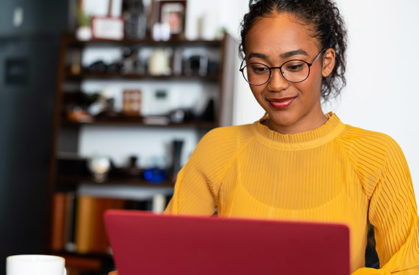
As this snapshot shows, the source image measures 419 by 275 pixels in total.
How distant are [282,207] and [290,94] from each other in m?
0.25

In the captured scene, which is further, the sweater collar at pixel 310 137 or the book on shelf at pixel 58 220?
the book on shelf at pixel 58 220

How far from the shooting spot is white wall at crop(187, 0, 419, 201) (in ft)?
10.2

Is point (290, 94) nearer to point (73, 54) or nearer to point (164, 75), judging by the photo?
point (164, 75)

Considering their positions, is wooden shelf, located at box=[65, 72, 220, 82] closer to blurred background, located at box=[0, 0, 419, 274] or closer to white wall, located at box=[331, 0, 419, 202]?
blurred background, located at box=[0, 0, 419, 274]

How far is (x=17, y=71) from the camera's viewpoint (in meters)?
3.21

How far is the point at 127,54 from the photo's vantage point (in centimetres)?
350

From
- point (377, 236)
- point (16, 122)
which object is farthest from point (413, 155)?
point (16, 122)

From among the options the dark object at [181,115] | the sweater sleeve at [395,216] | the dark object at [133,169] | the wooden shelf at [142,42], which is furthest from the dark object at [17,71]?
the sweater sleeve at [395,216]

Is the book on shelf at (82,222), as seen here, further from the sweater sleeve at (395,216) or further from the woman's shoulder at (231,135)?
the sweater sleeve at (395,216)

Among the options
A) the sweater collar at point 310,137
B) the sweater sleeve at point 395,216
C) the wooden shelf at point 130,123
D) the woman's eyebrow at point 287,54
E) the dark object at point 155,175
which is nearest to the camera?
the sweater sleeve at point 395,216

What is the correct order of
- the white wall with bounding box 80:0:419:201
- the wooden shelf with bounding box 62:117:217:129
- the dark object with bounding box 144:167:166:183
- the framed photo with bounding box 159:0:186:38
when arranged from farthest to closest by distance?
the framed photo with bounding box 159:0:186:38 < the dark object with bounding box 144:167:166:183 < the wooden shelf with bounding box 62:117:217:129 < the white wall with bounding box 80:0:419:201

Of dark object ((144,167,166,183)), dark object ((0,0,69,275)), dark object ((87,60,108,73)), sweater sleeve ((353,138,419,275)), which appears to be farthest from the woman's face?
dark object ((87,60,108,73))

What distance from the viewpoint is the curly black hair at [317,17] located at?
111 cm

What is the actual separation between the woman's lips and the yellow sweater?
3.8 inches
